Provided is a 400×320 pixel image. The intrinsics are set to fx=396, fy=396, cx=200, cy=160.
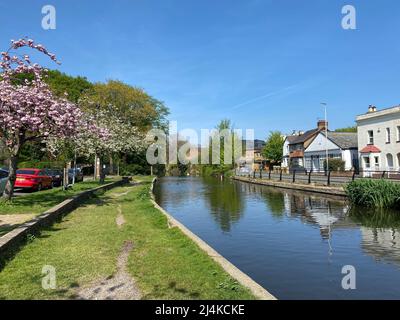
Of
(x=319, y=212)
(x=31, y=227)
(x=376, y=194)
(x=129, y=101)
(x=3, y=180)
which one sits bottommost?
(x=319, y=212)

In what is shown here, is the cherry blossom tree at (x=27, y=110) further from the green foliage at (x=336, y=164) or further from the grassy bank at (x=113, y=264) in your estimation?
the green foliage at (x=336, y=164)

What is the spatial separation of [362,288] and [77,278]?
18.4 ft

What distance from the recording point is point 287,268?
951 centimetres

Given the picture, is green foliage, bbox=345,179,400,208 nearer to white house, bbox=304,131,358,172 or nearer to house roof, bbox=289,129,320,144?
white house, bbox=304,131,358,172

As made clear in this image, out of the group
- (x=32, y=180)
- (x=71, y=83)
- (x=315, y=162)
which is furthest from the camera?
(x=315, y=162)

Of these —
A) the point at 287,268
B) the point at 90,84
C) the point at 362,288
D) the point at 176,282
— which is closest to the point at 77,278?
the point at 176,282

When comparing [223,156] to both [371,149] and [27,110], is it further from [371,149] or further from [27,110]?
[27,110]

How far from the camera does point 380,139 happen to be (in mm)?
42062

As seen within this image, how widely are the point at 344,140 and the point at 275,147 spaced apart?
2310 centimetres

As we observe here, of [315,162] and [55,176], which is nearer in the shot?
[55,176]

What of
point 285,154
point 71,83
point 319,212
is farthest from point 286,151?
point 319,212

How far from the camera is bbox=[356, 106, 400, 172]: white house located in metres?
39.6
